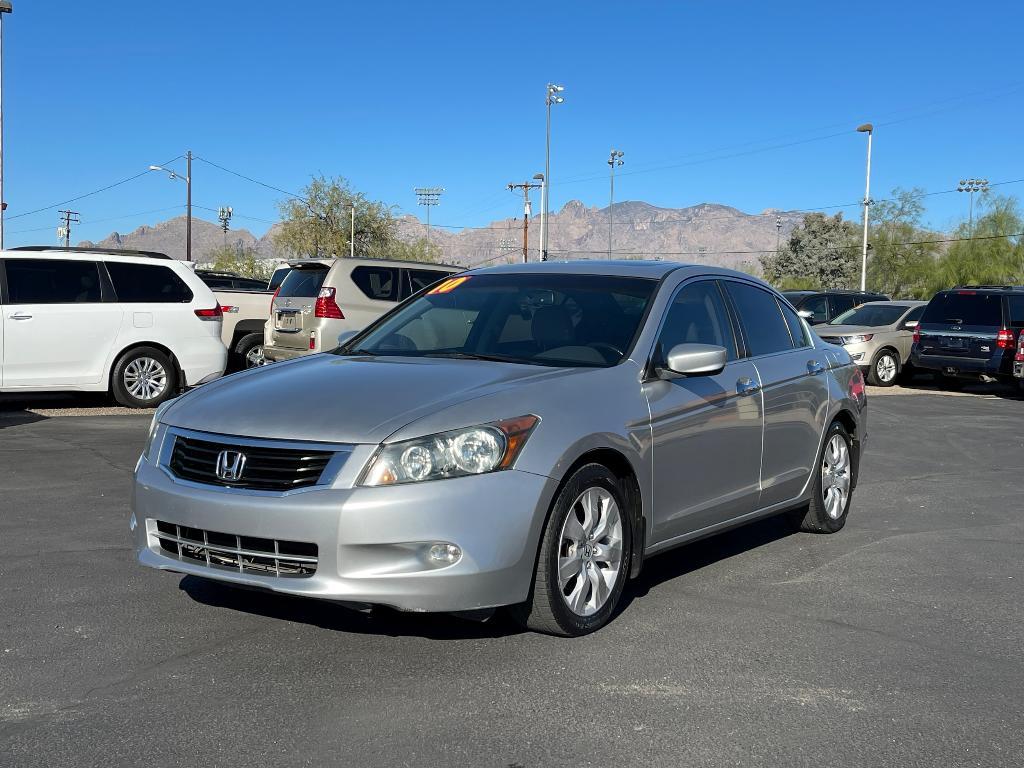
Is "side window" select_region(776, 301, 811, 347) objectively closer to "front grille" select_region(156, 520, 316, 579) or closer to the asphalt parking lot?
the asphalt parking lot

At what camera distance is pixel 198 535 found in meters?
4.63

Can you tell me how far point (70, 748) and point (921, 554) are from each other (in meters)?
4.94

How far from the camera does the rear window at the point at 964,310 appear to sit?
19359 millimetres

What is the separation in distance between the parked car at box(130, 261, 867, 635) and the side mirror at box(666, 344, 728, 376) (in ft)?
0.03

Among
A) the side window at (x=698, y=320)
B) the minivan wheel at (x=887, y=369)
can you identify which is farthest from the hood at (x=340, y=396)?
the minivan wheel at (x=887, y=369)

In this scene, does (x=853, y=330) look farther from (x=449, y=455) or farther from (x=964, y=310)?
(x=449, y=455)

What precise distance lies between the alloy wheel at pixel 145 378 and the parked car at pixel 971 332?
42.9 feet

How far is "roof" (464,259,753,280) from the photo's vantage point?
607 centimetres

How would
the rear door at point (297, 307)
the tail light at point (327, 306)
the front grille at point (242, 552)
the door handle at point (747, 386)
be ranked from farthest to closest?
the rear door at point (297, 307) → the tail light at point (327, 306) → the door handle at point (747, 386) → the front grille at point (242, 552)

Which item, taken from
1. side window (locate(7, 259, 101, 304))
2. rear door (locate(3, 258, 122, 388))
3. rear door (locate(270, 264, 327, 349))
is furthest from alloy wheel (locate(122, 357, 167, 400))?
rear door (locate(270, 264, 327, 349))

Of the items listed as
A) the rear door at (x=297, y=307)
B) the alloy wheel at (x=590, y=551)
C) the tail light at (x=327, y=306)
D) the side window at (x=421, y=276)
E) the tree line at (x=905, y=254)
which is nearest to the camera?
the alloy wheel at (x=590, y=551)

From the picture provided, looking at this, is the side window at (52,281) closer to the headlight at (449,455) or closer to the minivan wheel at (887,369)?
the headlight at (449,455)

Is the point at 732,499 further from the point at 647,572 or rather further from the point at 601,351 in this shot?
the point at 601,351

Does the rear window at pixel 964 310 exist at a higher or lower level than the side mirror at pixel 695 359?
higher
